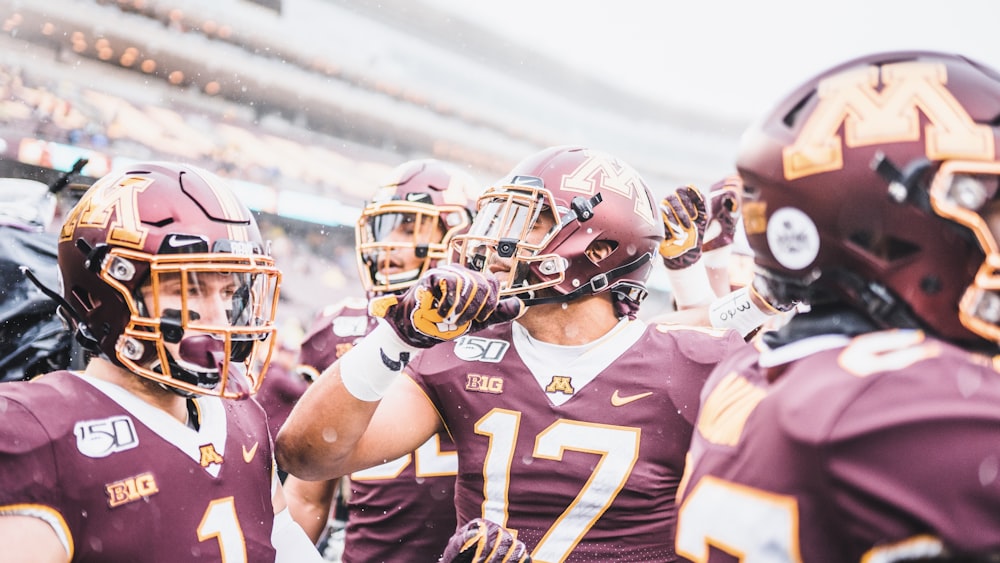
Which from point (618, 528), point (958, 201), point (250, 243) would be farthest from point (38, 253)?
point (958, 201)

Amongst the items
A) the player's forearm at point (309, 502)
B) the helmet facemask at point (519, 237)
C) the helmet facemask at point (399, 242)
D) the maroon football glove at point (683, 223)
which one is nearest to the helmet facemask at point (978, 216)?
the helmet facemask at point (519, 237)

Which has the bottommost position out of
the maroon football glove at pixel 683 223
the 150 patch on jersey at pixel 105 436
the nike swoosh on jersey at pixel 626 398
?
the 150 patch on jersey at pixel 105 436

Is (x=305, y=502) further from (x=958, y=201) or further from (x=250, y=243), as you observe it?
(x=958, y=201)

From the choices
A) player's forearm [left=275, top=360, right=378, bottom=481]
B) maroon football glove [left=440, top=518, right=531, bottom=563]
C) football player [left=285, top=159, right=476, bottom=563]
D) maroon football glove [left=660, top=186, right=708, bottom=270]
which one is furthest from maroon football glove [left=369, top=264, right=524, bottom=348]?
maroon football glove [left=660, top=186, right=708, bottom=270]

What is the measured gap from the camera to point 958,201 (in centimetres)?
135

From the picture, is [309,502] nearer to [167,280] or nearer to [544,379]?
[544,379]

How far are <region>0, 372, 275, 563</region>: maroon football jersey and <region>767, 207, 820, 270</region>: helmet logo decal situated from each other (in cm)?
147

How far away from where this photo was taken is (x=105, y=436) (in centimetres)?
195

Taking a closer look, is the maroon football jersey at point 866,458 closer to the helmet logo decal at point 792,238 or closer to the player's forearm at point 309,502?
the helmet logo decal at point 792,238

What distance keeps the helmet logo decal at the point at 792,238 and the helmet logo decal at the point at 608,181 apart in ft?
Answer: 4.02

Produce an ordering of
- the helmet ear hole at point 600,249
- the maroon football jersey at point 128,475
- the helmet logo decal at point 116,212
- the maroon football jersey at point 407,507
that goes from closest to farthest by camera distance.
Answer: the maroon football jersey at point 128,475 → the helmet logo decal at point 116,212 → the helmet ear hole at point 600,249 → the maroon football jersey at point 407,507

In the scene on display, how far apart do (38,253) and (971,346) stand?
115 inches

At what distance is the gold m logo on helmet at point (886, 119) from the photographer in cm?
136

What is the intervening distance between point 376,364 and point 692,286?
1.89 m
